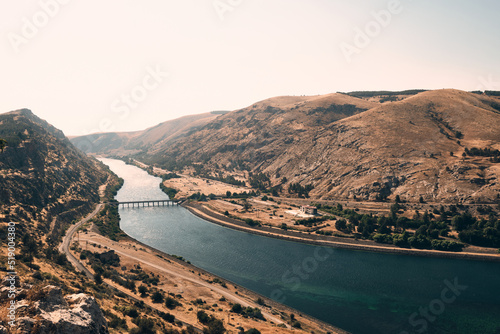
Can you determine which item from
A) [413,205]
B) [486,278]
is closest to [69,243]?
[486,278]

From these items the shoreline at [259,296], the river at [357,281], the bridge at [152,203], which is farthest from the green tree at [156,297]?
the bridge at [152,203]

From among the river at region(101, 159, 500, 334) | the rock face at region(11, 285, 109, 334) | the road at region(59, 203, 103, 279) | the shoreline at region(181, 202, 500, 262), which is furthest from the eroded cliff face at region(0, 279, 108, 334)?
the shoreline at region(181, 202, 500, 262)

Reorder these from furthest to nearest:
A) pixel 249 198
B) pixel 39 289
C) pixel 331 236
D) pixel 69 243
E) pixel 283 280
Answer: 1. pixel 249 198
2. pixel 331 236
3. pixel 69 243
4. pixel 283 280
5. pixel 39 289

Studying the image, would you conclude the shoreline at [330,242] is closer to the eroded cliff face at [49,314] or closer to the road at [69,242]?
the road at [69,242]

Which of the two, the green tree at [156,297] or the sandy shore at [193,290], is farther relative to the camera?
the green tree at [156,297]

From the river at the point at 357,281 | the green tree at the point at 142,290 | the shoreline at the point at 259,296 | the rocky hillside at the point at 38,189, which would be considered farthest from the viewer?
the rocky hillside at the point at 38,189

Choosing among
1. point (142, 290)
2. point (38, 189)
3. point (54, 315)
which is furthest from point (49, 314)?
point (38, 189)

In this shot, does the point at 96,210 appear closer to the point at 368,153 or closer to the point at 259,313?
the point at 259,313
